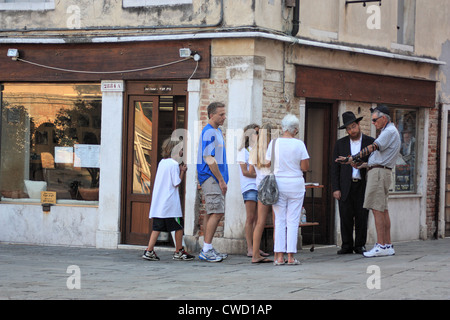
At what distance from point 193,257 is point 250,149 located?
1781 millimetres

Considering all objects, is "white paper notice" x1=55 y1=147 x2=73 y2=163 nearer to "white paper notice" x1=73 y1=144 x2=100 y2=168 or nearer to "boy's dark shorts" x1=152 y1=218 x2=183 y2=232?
"white paper notice" x1=73 y1=144 x2=100 y2=168

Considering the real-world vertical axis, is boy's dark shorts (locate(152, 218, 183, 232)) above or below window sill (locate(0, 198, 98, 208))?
below

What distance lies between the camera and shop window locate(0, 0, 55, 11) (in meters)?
15.1

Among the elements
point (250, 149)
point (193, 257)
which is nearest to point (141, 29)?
point (250, 149)

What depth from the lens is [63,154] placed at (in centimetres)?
1530

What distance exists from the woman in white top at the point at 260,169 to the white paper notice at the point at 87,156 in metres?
3.37

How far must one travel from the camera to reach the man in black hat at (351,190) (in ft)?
43.7

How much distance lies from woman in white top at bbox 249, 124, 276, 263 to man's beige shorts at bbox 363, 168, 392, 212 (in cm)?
158

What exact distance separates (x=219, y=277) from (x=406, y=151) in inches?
314

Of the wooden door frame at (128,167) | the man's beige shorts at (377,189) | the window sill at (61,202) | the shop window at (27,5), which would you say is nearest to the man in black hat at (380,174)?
the man's beige shorts at (377,189)

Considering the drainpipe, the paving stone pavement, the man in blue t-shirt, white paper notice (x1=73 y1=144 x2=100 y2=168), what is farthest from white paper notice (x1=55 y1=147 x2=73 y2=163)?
the drainpipe

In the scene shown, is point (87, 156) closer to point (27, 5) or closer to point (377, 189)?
point (27, 5)

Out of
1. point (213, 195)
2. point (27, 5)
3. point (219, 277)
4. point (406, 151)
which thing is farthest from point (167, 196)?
point (406, 151)
